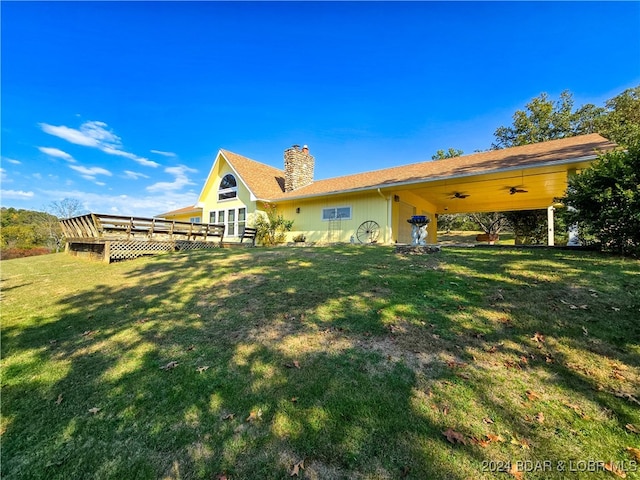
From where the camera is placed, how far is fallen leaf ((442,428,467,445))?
6.68ft

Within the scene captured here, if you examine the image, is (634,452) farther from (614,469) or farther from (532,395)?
(532,395)

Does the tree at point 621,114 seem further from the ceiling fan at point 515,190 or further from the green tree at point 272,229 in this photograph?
the green tree at point 272,229

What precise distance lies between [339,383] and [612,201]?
25.6ft

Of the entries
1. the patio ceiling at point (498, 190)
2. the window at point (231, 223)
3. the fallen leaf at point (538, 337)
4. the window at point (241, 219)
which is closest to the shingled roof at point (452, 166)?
the patio ceiling at point (498, 190)

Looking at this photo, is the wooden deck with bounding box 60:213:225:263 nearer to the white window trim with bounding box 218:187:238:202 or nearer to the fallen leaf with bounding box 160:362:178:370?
the white window trim with bounding box 218:187:238:202

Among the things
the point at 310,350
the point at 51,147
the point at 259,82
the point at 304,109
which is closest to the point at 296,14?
the point at 259,82

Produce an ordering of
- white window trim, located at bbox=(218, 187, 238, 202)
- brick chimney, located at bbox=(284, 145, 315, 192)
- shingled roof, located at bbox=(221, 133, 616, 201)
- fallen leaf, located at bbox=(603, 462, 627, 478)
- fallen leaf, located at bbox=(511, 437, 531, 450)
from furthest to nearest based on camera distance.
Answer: white window trim, located at bbox=(218, 187, 238, 202) → brick chimney, located at bbox=(284, 145, 315, 192) → shingled roof, located at bbox=(221, 133, 616, 201) → fallen leaf, located at bbox=(511, 437, 531, 450) → fallen leaf, located at bbox=(603, 462, 627, 478)

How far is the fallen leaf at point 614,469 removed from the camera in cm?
177

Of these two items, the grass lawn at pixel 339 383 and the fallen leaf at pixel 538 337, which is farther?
the fallen leaf at pixel 538 337

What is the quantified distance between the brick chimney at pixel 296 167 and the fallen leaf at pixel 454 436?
1673cm

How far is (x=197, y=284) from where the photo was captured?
6328 millimetres

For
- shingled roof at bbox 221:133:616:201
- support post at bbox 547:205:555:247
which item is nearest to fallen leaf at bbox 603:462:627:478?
shingled roof at bbox 221:133:616:201

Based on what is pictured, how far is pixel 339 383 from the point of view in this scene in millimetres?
2713

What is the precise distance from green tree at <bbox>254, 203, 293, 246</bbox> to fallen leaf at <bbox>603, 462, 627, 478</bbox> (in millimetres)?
14612
